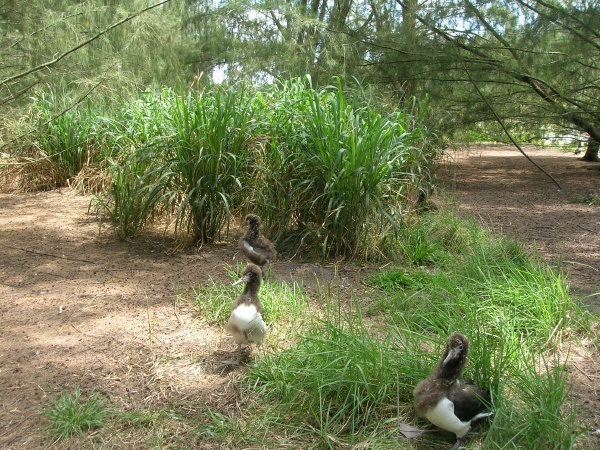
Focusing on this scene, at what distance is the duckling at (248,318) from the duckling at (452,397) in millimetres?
1012

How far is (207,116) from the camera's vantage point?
16.9 ft

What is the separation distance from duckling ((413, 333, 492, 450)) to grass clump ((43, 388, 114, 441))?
1.50m

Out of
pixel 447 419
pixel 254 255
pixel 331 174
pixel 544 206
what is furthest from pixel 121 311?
pixel 544 206

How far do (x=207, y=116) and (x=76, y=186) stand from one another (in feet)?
12.8

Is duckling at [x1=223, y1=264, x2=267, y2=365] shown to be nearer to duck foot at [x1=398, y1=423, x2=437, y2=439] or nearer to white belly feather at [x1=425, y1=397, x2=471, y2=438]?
duck foot at [x1=398, y1=423, x2=437, y2=439]

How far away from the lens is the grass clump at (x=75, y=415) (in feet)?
8.08

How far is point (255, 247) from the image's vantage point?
4254 millimetres

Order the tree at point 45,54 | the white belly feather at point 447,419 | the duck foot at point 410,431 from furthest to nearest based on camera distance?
1. the tree at point 45,54
2. the duck foot at point 410,431
3. the white belly feather at point 447,419

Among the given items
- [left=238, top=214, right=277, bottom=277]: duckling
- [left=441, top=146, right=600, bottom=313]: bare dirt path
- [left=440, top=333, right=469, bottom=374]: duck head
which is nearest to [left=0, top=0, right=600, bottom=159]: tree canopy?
[left=441, top=146, right=600, bottom=313]: bare dirt path

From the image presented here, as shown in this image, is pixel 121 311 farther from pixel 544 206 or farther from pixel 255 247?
pixel 544 206

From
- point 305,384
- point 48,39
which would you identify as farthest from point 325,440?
point 48,39

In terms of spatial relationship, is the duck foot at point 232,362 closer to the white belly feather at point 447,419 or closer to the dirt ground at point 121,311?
the dirt ground at point 121,311

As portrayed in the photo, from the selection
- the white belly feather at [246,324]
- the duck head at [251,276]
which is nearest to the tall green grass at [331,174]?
the duck head at [251,276]

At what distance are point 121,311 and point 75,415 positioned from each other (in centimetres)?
A: 130
